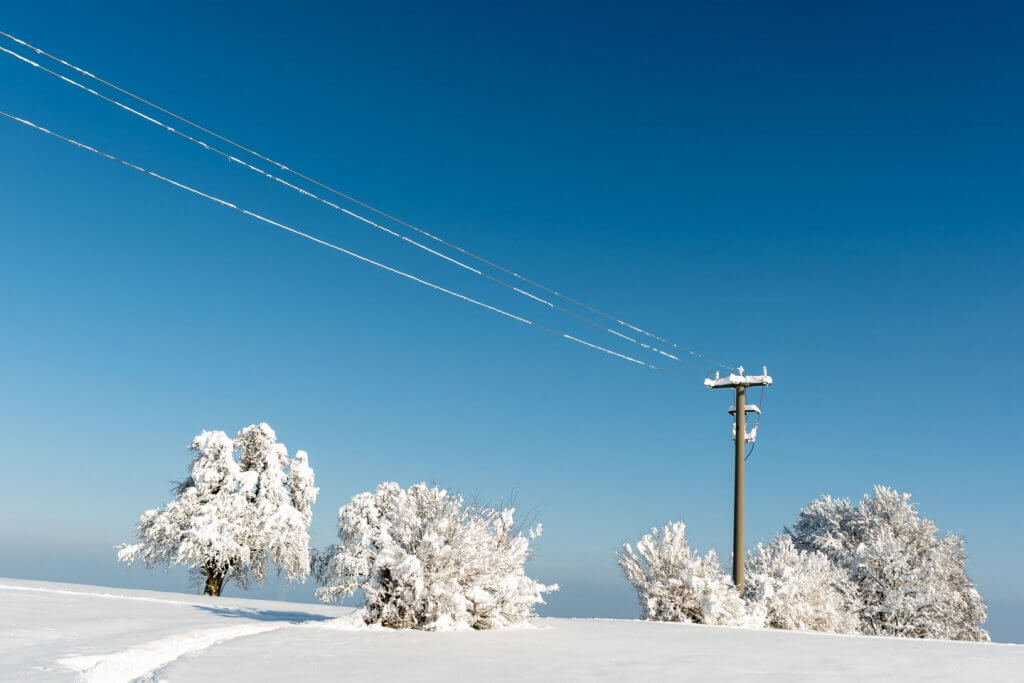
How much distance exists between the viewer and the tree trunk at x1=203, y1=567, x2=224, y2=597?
2867cm

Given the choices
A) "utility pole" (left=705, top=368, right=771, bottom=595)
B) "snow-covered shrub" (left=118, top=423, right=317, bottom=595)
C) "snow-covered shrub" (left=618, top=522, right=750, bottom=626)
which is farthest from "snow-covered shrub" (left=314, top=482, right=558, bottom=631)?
"snow-covered shrub" (left=118, top=423, right=317, bottom=595)

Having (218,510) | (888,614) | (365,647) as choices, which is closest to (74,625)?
(365,647)

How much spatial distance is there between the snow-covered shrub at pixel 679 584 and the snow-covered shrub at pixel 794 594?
105 centimetres

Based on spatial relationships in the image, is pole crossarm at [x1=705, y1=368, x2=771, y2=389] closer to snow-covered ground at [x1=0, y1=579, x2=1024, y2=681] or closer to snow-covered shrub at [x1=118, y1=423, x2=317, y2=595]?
snow-covered ground at [x1=0, y1=579, x2=1024, y2=681]

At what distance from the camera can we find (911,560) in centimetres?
3309

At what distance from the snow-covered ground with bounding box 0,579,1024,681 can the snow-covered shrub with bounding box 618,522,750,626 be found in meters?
2.48

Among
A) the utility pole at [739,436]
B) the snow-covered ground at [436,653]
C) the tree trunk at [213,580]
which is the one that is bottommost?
the tree trunk at [213,580]

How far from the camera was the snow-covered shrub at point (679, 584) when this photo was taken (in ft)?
54.8

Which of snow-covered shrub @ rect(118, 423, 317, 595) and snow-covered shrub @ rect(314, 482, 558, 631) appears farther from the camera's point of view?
snow-covered shrub @ rect(118, 423, 317, 595)

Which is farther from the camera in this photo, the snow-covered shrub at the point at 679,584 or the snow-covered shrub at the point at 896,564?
the snow-covered shrub at the point at 896,564

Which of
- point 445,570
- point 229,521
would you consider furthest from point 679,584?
point 229,521

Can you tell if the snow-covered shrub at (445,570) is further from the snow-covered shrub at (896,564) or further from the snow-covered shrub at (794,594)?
the snow-covered shrub at (896,564)

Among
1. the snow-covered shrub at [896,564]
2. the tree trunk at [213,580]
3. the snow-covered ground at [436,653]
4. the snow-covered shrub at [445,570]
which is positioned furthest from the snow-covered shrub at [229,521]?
the snow-covered shrub at [896,564]

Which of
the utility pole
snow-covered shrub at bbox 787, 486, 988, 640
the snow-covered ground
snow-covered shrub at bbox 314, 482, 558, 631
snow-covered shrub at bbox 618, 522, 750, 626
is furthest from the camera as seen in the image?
snow-covered shrub at bbox 787, 486, 988, 640
